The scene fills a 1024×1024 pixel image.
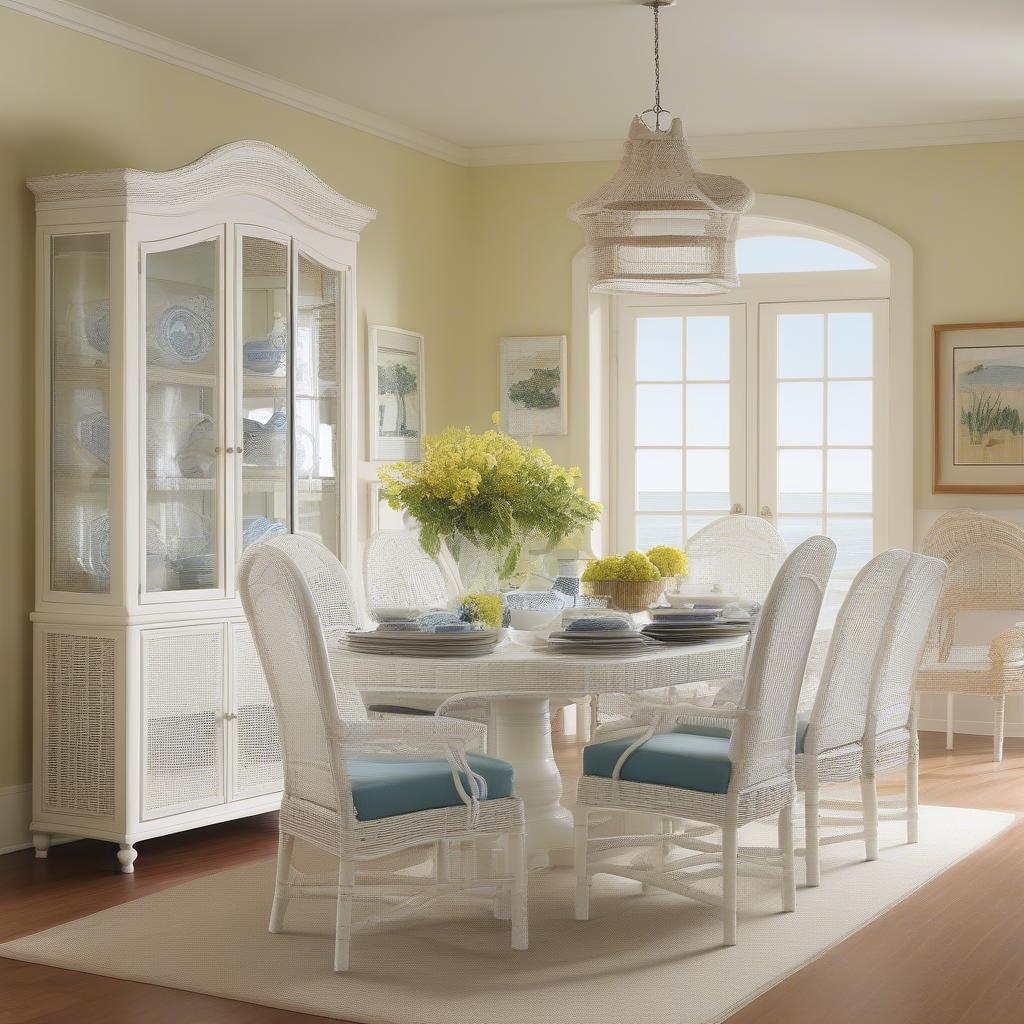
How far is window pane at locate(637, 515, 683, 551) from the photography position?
748cm

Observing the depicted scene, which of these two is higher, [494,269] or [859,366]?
[494,269]

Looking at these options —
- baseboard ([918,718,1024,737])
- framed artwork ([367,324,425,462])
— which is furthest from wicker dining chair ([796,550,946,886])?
framed artwork ([367,324,425,462])

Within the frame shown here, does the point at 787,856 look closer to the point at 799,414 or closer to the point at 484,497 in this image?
the point at 484,497

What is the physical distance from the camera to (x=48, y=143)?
192 inches

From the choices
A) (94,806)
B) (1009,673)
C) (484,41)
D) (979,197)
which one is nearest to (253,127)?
(484,41)

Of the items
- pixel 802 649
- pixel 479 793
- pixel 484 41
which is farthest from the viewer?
pixel 484 41

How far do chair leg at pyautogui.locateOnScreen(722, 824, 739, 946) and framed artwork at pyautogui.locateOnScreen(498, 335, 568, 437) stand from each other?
12.7ft

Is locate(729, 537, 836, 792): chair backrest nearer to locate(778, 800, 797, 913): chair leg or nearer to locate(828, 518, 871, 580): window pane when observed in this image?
locate(778, 800, 797, 913): chair leg

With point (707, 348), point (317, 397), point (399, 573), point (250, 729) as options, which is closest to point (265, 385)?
point (317, 397)

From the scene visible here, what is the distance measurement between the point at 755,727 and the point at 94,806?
2.10 m

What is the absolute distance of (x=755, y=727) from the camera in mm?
3615

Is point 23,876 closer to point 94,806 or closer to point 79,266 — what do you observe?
point 94,806

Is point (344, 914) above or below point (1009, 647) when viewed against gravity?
below

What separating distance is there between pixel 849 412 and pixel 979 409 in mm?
A: 713
